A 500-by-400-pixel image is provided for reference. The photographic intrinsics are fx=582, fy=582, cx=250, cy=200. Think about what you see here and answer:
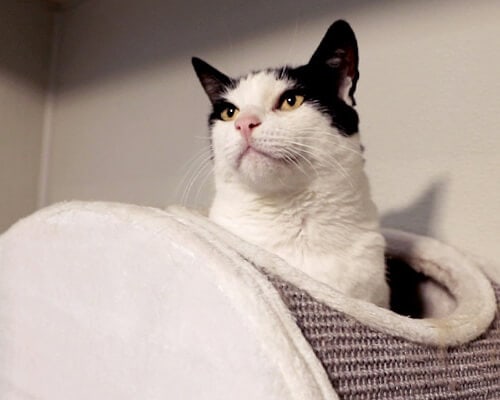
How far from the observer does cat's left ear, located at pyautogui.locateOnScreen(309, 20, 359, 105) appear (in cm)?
77

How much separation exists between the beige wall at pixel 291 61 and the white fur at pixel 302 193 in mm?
253

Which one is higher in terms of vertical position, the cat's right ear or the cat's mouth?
the cat's right ear

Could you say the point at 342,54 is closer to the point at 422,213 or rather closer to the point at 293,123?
the point at 293,123

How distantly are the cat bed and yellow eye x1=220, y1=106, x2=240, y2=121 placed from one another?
15cm

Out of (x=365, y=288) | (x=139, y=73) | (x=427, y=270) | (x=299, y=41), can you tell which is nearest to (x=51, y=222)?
(x=365, y=288)

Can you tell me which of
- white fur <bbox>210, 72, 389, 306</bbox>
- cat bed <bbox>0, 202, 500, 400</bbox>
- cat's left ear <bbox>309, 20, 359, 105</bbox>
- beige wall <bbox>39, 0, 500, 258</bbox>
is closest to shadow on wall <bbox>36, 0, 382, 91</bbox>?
beige wall <bbox>39, 0, 500, 258</bbox>

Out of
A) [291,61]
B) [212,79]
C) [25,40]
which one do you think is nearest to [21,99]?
[25,40]

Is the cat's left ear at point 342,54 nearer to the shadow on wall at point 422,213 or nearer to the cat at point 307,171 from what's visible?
the cat at point 307,171

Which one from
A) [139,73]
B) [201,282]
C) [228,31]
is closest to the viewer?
[201,282]

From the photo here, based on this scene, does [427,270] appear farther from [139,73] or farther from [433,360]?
[139,73]

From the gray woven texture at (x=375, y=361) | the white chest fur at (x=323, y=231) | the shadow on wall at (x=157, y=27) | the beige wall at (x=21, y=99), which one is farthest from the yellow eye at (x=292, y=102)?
the beige wall at (x=21, y=99)

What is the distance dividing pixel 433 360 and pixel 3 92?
1.50 m

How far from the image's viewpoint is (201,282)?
54 centimetres

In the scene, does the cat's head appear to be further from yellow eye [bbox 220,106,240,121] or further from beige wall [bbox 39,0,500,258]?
beige wall [bbox 39,0,500,258]
